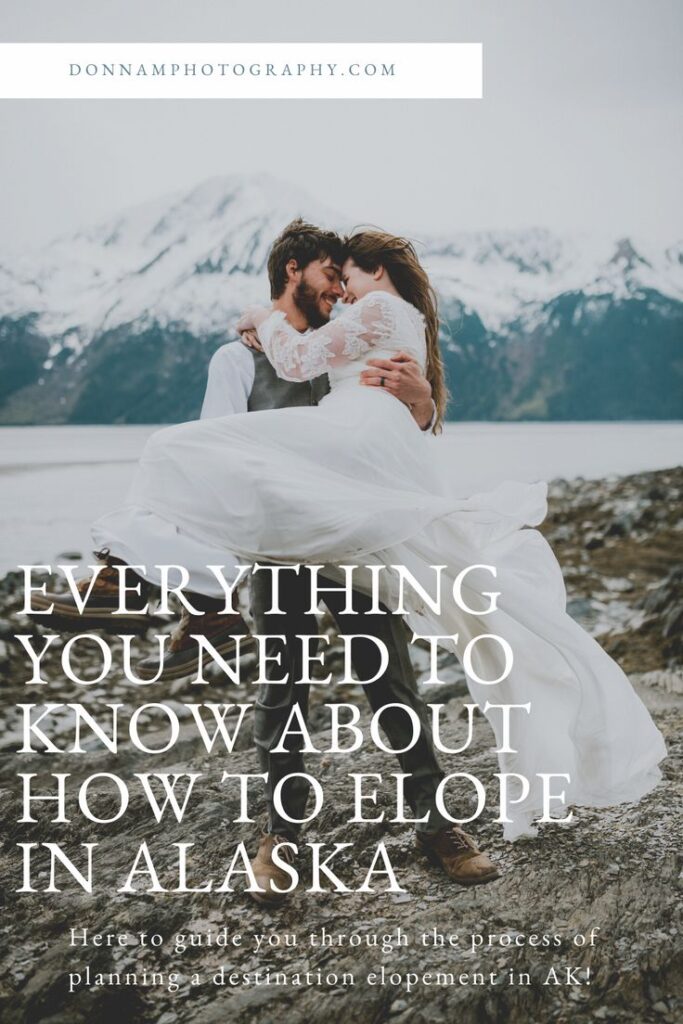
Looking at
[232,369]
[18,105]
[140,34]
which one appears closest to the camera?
[232,369]

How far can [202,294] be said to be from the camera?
14.2 m

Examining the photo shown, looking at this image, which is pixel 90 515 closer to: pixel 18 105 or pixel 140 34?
pixel 18 105

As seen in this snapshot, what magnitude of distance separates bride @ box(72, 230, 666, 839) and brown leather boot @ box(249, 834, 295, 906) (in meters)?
0.56

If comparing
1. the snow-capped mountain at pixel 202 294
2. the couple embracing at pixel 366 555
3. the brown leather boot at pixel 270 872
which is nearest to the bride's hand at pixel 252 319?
the couple embracing at pixel 366 555

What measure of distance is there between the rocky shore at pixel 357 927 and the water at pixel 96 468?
1.07m

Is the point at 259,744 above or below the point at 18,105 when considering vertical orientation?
below

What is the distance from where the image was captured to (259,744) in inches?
79.0

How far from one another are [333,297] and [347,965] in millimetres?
1620

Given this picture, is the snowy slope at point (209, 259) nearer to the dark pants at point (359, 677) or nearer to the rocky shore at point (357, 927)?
the dark pants at point (359, 677)

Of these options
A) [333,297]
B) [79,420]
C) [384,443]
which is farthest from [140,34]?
[79,420]

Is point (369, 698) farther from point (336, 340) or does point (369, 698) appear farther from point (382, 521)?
point (336, 340)

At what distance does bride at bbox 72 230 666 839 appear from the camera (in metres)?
1.91

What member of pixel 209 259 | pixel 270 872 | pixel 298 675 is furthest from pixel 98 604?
pixel 209 259

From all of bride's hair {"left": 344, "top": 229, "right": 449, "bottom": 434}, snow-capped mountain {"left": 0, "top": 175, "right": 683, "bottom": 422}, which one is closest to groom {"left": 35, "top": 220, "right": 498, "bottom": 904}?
bride's hair {"left": 344, "top": 229, "right": 449, "bottom": 434}
